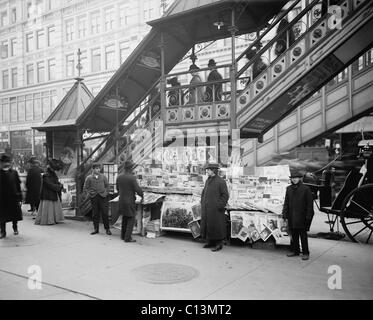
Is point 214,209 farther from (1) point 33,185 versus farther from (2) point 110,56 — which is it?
(2) point 110,56

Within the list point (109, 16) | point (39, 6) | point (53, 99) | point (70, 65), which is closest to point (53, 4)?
point (39, 6)

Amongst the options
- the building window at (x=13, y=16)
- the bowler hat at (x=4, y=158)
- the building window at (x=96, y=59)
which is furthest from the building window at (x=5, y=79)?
the bowler hat at (x=4, y=158)

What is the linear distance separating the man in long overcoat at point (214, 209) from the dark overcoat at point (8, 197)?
4475 millimetres

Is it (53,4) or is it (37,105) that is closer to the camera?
(53,4)

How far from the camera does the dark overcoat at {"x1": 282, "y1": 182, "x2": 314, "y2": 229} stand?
664cm

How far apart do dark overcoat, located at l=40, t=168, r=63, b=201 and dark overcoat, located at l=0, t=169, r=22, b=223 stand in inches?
68.6

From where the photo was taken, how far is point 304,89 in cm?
948

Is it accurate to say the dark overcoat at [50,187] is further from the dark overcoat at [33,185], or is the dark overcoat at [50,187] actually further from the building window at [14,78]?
the building window at [14,78]

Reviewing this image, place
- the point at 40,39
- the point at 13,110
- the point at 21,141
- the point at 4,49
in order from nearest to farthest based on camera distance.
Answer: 1. the point at 40,39
2. the point at 4,49
3. the point at 13,110
4. the point at 21,141

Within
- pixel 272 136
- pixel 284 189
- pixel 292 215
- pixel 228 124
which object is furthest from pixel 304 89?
pixel 272 136

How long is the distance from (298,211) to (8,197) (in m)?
6.48

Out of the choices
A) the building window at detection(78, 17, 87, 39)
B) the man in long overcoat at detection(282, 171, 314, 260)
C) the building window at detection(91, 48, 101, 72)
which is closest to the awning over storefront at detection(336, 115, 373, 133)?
the man in long overcoat at detection(282, 171, 314, 260)

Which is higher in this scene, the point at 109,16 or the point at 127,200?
the point at 109,16

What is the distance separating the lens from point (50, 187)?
34.5ft
